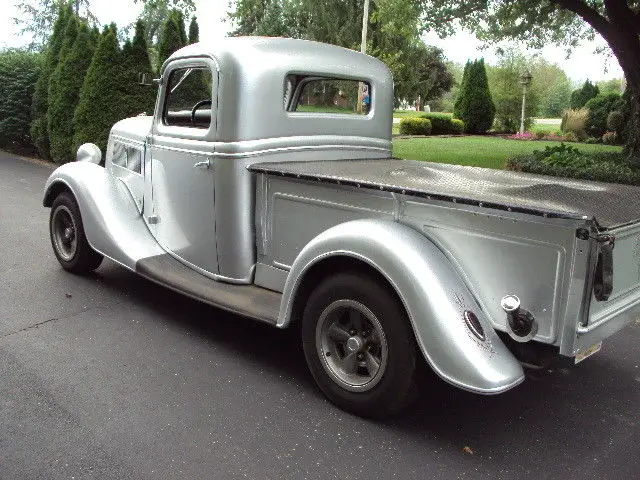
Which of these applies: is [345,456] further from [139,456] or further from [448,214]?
[448,214]

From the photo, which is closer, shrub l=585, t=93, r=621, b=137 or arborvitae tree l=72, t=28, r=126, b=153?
arborvitae tree l=72, t=28, r=126, b=153

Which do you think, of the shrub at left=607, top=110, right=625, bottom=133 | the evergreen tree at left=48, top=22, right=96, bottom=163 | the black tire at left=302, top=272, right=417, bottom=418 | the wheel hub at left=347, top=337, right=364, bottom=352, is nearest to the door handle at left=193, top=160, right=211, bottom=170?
the black tire at left=302, top=272, right=417, bottom=418

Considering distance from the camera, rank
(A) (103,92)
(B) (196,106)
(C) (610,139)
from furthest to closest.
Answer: (C) (610,139), (A) (103,92), (B) (196,106)

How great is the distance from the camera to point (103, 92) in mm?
11422

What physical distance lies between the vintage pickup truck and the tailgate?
11 millimetres

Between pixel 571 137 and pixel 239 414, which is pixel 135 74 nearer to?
pixel 239 414

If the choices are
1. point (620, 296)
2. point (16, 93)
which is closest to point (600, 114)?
point (16, 93)

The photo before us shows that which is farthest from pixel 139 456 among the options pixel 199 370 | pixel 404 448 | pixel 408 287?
pixel 408 287

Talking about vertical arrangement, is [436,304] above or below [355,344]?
above

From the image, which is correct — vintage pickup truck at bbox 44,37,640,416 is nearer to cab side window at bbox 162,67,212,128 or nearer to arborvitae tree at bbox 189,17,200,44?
cab side window at bbox 162,67,212,128

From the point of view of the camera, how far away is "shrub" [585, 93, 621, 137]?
24219mm

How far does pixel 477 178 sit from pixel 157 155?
232cm

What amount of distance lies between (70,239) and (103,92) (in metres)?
6.99

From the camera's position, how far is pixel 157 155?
4531mm
